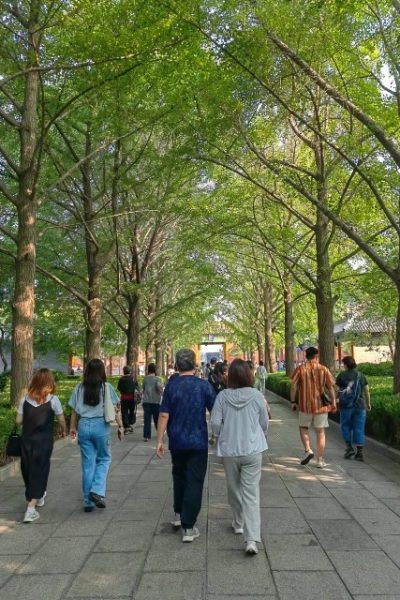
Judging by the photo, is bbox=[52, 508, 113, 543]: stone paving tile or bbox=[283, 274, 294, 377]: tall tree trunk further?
bbox=[283, 274, 294, 377]: tall tree trunk

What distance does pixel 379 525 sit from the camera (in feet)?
17.3

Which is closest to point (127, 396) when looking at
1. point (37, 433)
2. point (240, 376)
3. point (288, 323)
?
point (37, 433)

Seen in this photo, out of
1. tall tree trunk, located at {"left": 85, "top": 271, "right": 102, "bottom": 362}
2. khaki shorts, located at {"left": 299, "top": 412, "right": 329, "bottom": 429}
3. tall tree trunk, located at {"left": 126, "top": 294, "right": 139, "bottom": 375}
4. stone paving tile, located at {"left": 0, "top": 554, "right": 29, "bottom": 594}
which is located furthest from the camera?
tall tree trunk, located at {"left": 126, "top": 294, "right": 139, "bottom": 375}

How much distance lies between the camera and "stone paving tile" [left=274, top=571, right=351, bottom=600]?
361 centimetres

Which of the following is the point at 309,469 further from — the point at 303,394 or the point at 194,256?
the point at 194,256

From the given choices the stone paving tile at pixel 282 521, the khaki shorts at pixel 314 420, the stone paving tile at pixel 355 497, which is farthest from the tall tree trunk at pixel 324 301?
the stone paving tile at pixel 282 521

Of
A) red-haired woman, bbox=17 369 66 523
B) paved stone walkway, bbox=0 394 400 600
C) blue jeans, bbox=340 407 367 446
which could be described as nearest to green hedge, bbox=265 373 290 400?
blue jeans, bbox=340 407 367 446

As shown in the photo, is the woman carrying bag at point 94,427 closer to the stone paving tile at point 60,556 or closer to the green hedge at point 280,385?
the stone paving tile at point 60,556

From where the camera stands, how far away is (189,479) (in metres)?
4.81

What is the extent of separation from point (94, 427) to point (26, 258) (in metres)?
5.23

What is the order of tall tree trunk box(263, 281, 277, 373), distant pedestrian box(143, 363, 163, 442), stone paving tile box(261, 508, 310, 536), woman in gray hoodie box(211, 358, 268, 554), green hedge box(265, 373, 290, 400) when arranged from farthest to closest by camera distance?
tall tree trunk box(263, 281, 277, 373)
green hedge box(265, 373, 290, 400)
distant pedestrian box(143, 363, 163, 442)
stone paving tile box(261, 508, 310, 536)
woman in gray hoodie box(211, 358, 268, 554)

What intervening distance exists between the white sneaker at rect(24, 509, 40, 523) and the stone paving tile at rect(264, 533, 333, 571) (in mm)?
2357

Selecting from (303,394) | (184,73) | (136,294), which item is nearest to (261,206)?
(136,294)

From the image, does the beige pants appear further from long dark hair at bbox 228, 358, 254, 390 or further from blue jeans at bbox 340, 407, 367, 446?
blue jeans at bbox 340, 407, 367, 446
